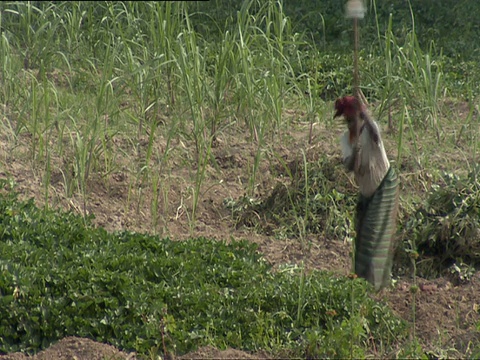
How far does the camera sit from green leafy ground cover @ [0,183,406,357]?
4.49 m

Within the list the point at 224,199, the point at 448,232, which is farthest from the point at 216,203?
the point at 448,232

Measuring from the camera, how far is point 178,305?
464 cm

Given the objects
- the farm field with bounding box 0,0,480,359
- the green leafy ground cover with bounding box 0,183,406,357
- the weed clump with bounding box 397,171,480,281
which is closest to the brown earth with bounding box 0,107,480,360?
the farm field with bounding box 0,0,480,359

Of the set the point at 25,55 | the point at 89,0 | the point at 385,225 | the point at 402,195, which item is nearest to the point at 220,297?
the point at 385,225

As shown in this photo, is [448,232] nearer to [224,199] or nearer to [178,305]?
[224,199]

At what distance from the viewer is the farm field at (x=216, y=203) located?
4574 mm

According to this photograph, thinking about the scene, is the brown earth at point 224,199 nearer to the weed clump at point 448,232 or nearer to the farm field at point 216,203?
the farm field at point 216,203

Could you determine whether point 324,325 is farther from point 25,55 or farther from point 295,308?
point 25,55

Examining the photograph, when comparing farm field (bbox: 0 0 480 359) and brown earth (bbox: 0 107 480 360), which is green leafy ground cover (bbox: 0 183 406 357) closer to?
farm field (bbox: 0 0 480 359)

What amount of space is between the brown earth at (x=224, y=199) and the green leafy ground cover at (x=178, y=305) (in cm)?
35

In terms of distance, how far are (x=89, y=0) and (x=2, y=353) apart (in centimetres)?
431

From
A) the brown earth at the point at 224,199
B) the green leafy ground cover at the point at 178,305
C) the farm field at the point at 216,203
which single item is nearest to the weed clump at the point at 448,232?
the farm field at the point at 216,203

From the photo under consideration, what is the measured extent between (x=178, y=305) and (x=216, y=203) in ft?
5.34

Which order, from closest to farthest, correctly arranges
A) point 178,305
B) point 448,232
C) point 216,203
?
point 178,305 < point 448,232 < point 216,203
